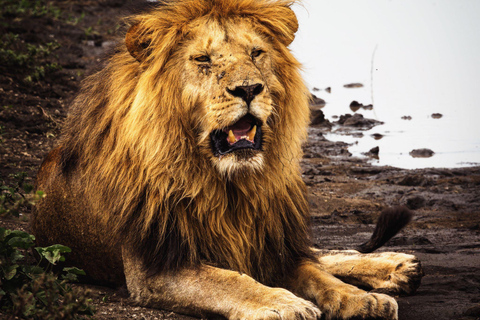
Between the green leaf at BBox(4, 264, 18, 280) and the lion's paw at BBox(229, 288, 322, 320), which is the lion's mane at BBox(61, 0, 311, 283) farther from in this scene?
the green leaf at BBox(4, 264, 18, 280)

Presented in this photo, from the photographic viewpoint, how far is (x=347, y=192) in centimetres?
732

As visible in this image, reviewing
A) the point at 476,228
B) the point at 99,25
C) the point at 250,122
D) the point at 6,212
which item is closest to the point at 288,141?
the point at 250,122

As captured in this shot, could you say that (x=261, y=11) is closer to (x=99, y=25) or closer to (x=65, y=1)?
(x=99, y=25)

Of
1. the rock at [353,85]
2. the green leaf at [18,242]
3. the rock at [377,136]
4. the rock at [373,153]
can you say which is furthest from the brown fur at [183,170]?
the rock at [353,85]

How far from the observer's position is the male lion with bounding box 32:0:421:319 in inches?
137

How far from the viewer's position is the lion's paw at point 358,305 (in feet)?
10.8

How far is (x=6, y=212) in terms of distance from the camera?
9.58 ft

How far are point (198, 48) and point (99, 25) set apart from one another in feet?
35.3

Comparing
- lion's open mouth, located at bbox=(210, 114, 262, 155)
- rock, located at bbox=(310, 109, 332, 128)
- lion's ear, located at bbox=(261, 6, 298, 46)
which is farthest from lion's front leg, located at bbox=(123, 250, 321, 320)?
rock, located at bbox=(310, 109, 332, 128)

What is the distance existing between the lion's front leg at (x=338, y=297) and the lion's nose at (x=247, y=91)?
107 centimetres

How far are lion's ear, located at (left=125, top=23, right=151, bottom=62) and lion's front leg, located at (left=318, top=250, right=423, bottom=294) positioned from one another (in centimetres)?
168

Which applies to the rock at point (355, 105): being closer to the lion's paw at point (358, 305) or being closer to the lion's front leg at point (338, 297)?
the lion's front leg at point (338, 297)

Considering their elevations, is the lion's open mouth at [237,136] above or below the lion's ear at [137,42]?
below

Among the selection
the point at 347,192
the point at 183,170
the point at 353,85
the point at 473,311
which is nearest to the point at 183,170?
the point at 183,170
